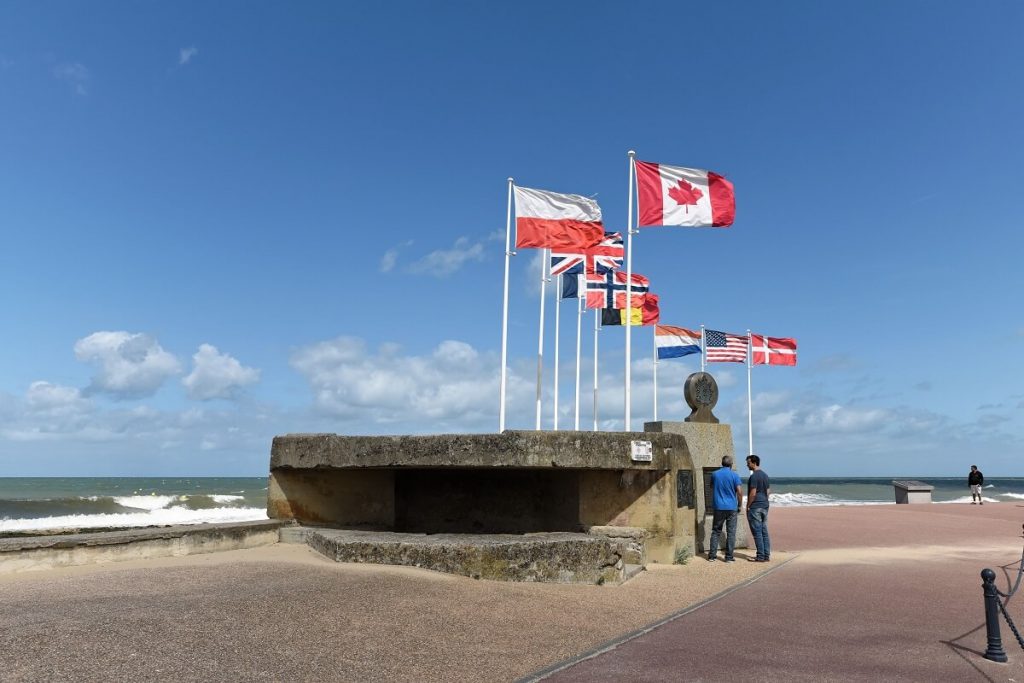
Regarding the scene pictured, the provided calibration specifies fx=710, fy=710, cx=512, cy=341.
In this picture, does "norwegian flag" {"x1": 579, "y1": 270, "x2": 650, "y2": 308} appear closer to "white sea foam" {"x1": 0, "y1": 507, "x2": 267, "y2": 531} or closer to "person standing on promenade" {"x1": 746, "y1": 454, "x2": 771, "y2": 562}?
"person standing on promenade" {"x1": 746, "y1": 454, "x2": 771, "y2": 562}

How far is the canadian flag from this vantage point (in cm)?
2402

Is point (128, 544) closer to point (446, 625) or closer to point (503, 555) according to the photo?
point (503, 555)

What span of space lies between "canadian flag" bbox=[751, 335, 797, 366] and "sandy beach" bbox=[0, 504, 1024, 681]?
15373mm

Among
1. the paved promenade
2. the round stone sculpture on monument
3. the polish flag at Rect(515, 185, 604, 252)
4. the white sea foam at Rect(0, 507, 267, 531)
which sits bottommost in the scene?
the white sea foam at Rect(0, 507, 267, 531)

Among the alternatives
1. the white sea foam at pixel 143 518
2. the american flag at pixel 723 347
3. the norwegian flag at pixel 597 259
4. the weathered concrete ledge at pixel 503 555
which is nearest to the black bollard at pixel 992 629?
the weathered concrete ledge at pixel 503 555

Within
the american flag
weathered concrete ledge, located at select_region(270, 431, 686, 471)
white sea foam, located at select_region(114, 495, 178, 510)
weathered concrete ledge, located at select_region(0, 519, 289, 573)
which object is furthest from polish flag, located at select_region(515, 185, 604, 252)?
white sea foam, located at select_region(114, 495, 178, 510)

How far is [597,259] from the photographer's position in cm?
1748

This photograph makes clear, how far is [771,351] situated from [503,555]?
752 inches

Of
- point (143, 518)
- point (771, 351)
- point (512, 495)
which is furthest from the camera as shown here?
point (143, 518)

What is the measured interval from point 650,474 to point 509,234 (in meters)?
7.15

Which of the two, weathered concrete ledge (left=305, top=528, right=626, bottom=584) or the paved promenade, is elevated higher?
weathered concrete ledge (left=305, top=528, right=626, bottom=584)

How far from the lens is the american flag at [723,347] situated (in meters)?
22.0

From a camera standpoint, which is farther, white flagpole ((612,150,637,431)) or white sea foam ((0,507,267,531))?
white sea foam ((0,507,267,531))

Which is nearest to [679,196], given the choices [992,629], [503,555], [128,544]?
[503,555]
